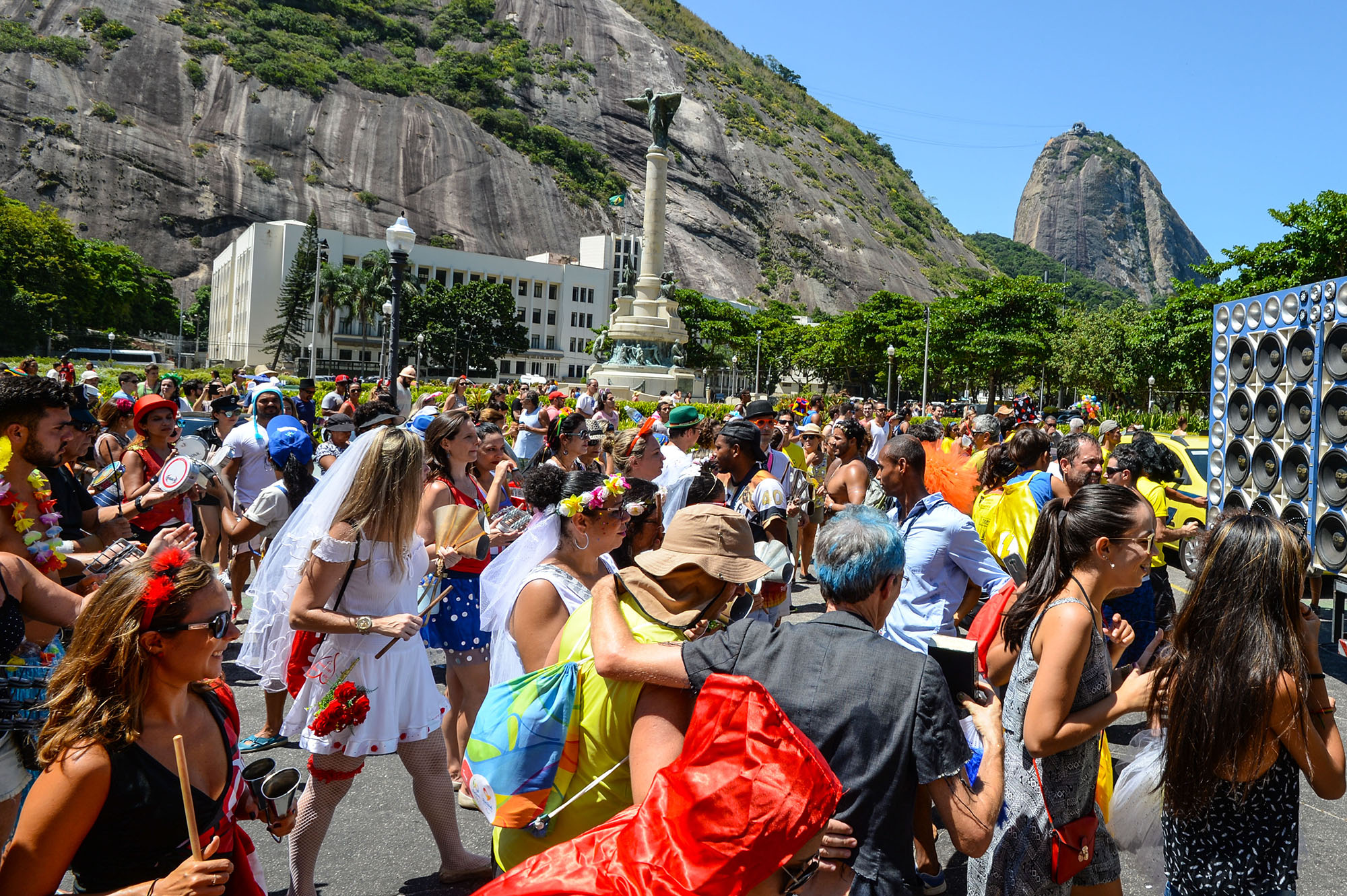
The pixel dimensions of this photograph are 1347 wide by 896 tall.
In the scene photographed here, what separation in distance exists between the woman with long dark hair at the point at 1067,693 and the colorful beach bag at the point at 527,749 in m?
1.35

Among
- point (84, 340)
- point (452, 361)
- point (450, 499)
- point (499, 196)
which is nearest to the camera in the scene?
point (450, 499)

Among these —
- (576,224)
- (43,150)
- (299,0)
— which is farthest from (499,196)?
(299,0)

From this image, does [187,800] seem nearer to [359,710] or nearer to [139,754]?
[139,754]

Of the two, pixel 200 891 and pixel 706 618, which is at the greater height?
pixel 706 618

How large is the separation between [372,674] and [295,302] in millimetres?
72810

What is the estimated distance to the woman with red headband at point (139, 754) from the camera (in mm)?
1854

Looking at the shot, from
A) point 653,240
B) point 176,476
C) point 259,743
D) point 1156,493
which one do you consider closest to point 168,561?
point 176,476

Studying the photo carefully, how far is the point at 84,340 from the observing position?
6450cm

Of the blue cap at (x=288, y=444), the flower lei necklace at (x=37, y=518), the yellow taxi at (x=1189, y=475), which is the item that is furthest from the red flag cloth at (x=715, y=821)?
the yellow taxi at (x=1189, y=475)

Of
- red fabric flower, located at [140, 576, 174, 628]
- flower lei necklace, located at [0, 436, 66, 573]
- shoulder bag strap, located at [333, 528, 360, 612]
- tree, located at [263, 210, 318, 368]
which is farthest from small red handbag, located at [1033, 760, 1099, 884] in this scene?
tree, located at [263, 210, 318, 368]

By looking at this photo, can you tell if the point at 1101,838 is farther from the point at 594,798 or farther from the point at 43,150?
the point at 43,150

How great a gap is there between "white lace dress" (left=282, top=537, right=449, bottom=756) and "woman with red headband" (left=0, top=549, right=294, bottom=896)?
1235mm

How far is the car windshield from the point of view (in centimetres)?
1046

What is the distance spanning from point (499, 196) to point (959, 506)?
98.0m
